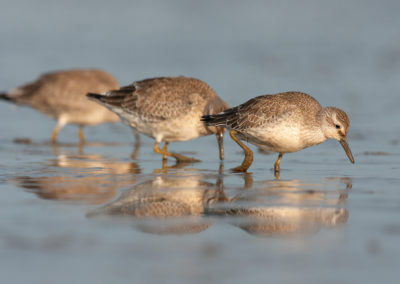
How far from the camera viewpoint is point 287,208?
21.5ft

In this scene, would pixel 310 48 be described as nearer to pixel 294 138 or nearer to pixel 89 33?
pixel 89 33

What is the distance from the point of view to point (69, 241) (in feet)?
17.6

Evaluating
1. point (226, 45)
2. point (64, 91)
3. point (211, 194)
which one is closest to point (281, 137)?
point (211, 194)

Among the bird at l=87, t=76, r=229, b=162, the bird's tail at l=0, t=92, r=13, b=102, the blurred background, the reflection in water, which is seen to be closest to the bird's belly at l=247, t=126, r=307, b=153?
the reflection in water

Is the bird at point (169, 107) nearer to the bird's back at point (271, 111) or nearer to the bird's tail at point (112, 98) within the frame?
the bird's tail at point (112, 98)

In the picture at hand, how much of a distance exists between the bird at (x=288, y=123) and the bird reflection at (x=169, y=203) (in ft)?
2.91

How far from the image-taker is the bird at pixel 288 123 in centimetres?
870

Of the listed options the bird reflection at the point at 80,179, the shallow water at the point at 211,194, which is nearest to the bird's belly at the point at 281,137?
the shallow water at the point at 211,194

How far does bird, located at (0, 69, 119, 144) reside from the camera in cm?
1384

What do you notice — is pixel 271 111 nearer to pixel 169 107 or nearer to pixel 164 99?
pixel 169 107

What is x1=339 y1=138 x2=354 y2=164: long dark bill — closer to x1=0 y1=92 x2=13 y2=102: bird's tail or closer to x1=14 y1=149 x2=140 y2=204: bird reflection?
x1=14 y1=149 x2=140 y2=204: bird reflection

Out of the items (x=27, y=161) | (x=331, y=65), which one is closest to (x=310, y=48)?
(x=331, y=65)

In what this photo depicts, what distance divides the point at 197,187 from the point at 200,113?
2.75 m

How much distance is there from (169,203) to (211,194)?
631 millimetres
